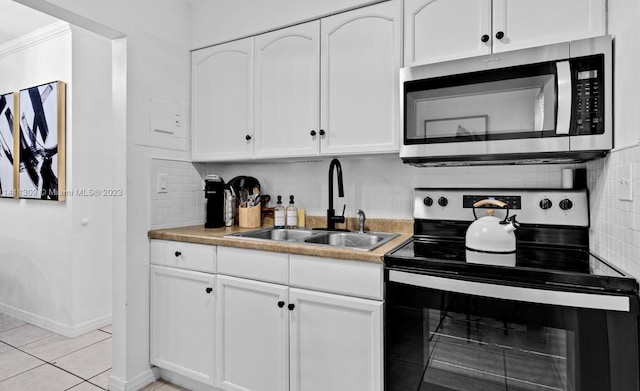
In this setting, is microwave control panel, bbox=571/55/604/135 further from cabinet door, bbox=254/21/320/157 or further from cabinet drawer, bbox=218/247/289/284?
cabinet drawer, bbox=218/247/289/284

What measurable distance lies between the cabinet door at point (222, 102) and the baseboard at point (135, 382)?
→ 4.43ft

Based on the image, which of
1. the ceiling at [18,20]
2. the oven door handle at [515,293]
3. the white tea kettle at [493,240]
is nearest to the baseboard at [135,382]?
the oven door handle at [515,293]

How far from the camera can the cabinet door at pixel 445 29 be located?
1.53 meters

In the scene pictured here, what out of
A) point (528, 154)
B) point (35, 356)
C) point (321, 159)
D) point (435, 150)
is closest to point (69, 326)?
point (35, 356)

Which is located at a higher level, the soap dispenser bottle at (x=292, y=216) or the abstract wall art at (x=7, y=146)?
the abstract wall art at (x=7, y=146)

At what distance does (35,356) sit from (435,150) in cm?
292

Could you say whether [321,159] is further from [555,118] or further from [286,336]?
[555,118]

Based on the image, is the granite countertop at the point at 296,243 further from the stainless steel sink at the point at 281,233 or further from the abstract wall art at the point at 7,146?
the abstract wall art at the point at 7,146

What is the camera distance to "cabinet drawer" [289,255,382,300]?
1.40 metres

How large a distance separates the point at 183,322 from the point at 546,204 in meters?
1.95

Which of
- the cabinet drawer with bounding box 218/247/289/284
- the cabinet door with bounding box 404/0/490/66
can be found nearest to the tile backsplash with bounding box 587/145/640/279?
the cabinet door with bounding box 404/0/490/66

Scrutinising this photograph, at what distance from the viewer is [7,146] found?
10.3ft

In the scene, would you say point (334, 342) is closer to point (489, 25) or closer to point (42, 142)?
point (489, 25)

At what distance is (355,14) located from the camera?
5.98 ft
